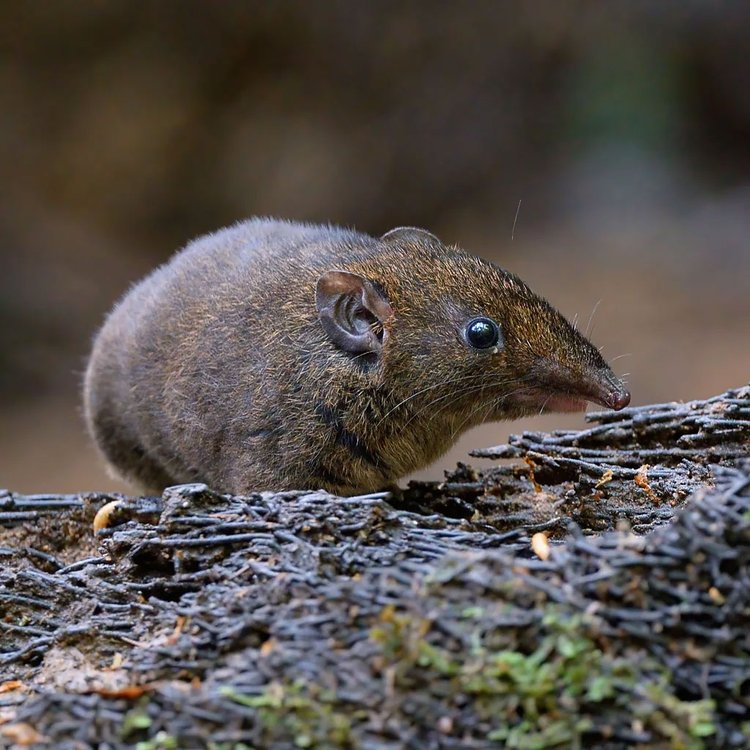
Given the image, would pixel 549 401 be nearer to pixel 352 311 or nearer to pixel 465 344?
pixel 465 344

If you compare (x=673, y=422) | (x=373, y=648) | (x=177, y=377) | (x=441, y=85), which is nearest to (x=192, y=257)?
(x=177, y=377)

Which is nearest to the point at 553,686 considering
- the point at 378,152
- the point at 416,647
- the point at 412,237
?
the point at 416,647

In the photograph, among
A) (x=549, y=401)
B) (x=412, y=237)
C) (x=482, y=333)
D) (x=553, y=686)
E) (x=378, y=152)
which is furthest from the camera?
(x=378, y=152)

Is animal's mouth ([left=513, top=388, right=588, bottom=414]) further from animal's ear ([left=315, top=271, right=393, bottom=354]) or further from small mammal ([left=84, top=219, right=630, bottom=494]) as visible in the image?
animal's ear ([left=315, top=271, right=393, bottom=354])

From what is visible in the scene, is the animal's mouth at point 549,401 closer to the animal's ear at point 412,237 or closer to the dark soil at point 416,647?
the animal's ear at point 412,237

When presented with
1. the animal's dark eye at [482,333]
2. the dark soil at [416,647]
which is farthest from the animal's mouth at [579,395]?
the dark soil at [416,647]

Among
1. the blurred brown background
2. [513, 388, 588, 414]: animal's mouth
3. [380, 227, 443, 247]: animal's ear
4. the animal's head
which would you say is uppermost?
the blurred brown background

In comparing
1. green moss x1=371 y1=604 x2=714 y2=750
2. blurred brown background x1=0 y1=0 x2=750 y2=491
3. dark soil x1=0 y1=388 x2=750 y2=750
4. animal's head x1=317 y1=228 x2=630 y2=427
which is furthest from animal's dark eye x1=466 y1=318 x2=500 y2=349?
blurred brown background x1=0 y1=0 x2=750 y2=491
